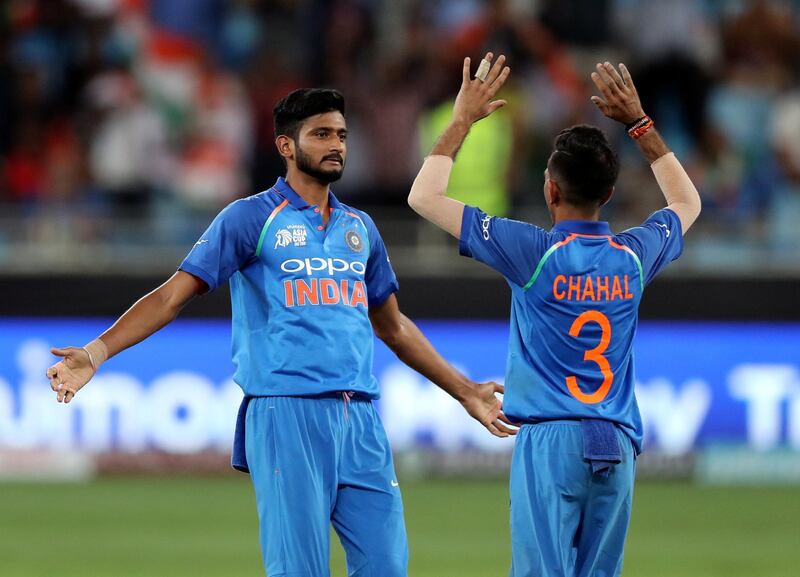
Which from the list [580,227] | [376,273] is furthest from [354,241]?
[580,227]

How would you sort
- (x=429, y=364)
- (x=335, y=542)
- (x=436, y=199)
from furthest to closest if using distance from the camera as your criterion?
1. (x=335, y=542)
2. (x=429, y=364)
3. (x=436, y=199)

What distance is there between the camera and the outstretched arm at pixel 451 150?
6125mm

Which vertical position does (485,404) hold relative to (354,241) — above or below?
below

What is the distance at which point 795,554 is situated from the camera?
34.3ft

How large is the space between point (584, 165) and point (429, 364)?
55.1 inches

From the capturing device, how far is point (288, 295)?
20.8 feet

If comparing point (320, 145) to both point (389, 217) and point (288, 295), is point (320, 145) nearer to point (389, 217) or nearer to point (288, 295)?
point (288, 295)

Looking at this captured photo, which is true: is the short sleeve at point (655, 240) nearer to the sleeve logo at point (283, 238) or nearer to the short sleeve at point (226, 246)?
the sleeve logo at point (283, 238)

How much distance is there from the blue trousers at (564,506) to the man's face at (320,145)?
138 cm

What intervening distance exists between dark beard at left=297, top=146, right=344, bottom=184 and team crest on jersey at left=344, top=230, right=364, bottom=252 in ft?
0.80

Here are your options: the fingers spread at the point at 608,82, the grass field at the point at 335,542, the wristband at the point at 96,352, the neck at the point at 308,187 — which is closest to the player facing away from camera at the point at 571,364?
the fingers spread at the point at 608,82

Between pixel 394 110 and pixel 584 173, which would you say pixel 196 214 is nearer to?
pixel 394 110

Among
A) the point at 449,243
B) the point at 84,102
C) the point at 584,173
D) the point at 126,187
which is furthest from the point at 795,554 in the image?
the point at 84,102

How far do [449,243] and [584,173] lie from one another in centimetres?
789
